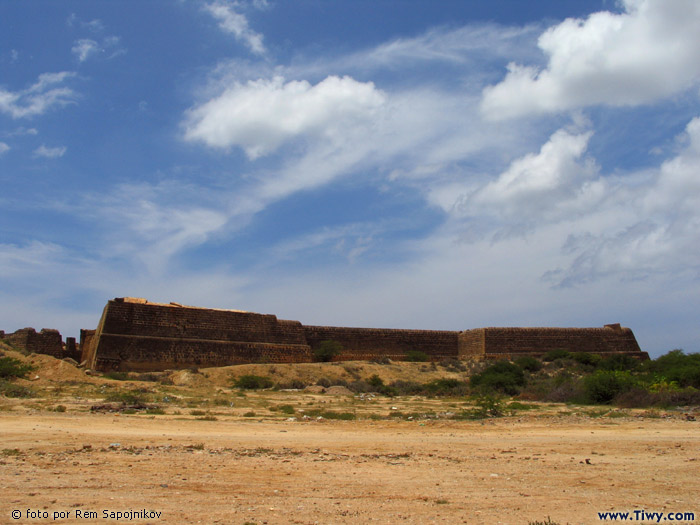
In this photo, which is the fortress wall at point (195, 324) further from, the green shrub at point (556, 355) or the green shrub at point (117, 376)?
the green shrub at point (556, 355)

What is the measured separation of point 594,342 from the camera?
42656mm

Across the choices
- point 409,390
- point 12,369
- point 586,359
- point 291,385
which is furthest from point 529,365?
point 12,369

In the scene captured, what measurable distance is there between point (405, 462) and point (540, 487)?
206 centimetres

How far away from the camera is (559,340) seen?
138 ft

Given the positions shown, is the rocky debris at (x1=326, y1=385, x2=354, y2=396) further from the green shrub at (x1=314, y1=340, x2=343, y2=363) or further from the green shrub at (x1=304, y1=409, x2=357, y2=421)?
the green shrub at (x1=314, y1=340, x2=343, y2=363)

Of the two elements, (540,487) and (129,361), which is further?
(129,361)

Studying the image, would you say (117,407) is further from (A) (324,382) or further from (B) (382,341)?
(B) (382,341)

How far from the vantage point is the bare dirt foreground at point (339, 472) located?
17.1ft

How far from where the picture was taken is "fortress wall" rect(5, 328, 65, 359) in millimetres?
32781

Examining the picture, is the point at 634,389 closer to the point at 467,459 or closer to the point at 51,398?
the point at 467,459

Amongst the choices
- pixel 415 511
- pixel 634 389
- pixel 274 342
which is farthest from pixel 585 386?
pixel 274 342

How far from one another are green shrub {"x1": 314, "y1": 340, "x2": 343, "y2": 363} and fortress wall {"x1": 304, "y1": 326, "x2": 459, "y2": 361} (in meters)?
0.51

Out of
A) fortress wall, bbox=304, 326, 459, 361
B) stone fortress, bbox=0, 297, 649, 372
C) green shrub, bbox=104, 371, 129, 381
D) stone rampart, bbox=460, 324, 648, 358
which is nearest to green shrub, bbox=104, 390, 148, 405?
green shrub, bbox=104, 371, 129, 381

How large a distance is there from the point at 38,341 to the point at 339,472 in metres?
31.4
